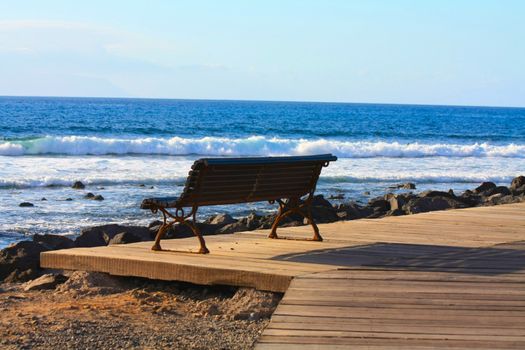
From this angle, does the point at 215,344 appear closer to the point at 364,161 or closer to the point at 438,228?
the point at 438,228

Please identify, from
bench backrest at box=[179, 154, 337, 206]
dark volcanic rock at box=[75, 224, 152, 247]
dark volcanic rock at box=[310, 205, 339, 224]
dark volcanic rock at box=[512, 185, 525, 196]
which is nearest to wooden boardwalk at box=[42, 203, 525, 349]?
bench backrest at box=[179, 154, 337, 206]

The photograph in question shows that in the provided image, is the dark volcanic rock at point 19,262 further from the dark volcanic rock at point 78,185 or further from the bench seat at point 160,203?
the dark volcanic rock at point 78,185

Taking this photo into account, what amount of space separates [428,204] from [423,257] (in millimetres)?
6689

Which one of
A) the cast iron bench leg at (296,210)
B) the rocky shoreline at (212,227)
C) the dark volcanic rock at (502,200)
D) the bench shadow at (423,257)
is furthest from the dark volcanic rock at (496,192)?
the cast iron bench leg at (296,210)

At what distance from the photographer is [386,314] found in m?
5.13

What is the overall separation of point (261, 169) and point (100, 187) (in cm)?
1223

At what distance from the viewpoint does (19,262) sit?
880cm

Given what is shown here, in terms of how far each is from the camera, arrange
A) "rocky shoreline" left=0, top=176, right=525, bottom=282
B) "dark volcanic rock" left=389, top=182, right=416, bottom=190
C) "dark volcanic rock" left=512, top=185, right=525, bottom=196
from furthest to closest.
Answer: "dark volcanic rock" left=389, top=182, right=416, bottom=190
"dark volcanic rock" left=512, top=185, right=525, bottom=196
"rocky shoreline" left=0, top=176, right=525, bottom=282

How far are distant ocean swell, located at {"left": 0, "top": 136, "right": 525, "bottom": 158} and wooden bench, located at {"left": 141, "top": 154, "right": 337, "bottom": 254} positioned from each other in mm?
24546

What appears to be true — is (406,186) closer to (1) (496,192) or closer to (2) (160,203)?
(1) (496,192)

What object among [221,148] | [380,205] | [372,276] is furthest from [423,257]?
[221,148]

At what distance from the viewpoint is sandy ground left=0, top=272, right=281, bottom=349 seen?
530 cm

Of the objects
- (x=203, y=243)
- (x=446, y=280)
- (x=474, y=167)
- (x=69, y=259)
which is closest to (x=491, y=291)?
(x=446, y=280)

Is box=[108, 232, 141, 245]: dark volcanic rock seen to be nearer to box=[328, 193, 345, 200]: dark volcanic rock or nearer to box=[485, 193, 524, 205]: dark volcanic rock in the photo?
box=[485, 193, 524, 205]: dark volcanic rock
